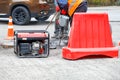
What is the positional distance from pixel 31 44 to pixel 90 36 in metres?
1.27

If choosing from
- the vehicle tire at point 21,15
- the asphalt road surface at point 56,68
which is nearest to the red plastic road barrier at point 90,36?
the asphalt road surface at point 56,68

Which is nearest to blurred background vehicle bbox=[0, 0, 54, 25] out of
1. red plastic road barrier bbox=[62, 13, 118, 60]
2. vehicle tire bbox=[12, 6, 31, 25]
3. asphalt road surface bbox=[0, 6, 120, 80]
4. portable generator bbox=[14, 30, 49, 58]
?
vehicle tire bbox=[12, 6, 31, 25]

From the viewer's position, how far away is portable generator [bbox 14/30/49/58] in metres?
9.95

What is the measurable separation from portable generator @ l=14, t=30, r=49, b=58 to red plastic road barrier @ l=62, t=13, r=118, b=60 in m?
0.49

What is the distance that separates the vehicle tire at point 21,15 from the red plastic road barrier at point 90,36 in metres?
7.88

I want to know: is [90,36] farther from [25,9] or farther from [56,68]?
[25,9]

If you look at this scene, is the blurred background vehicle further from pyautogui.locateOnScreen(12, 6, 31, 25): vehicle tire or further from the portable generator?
the portable generator

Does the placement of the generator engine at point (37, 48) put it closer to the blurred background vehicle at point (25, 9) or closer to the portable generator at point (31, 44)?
the portable generator at point (31, 44)

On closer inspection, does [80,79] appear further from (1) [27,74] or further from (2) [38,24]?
(2) [38,24]

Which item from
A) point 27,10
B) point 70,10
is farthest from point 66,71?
point 27,10

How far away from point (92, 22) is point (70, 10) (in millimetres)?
1884

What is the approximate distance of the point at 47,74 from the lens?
27.2 ft

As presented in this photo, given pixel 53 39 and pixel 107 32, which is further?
pixel 53 39

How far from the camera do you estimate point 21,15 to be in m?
17.9
